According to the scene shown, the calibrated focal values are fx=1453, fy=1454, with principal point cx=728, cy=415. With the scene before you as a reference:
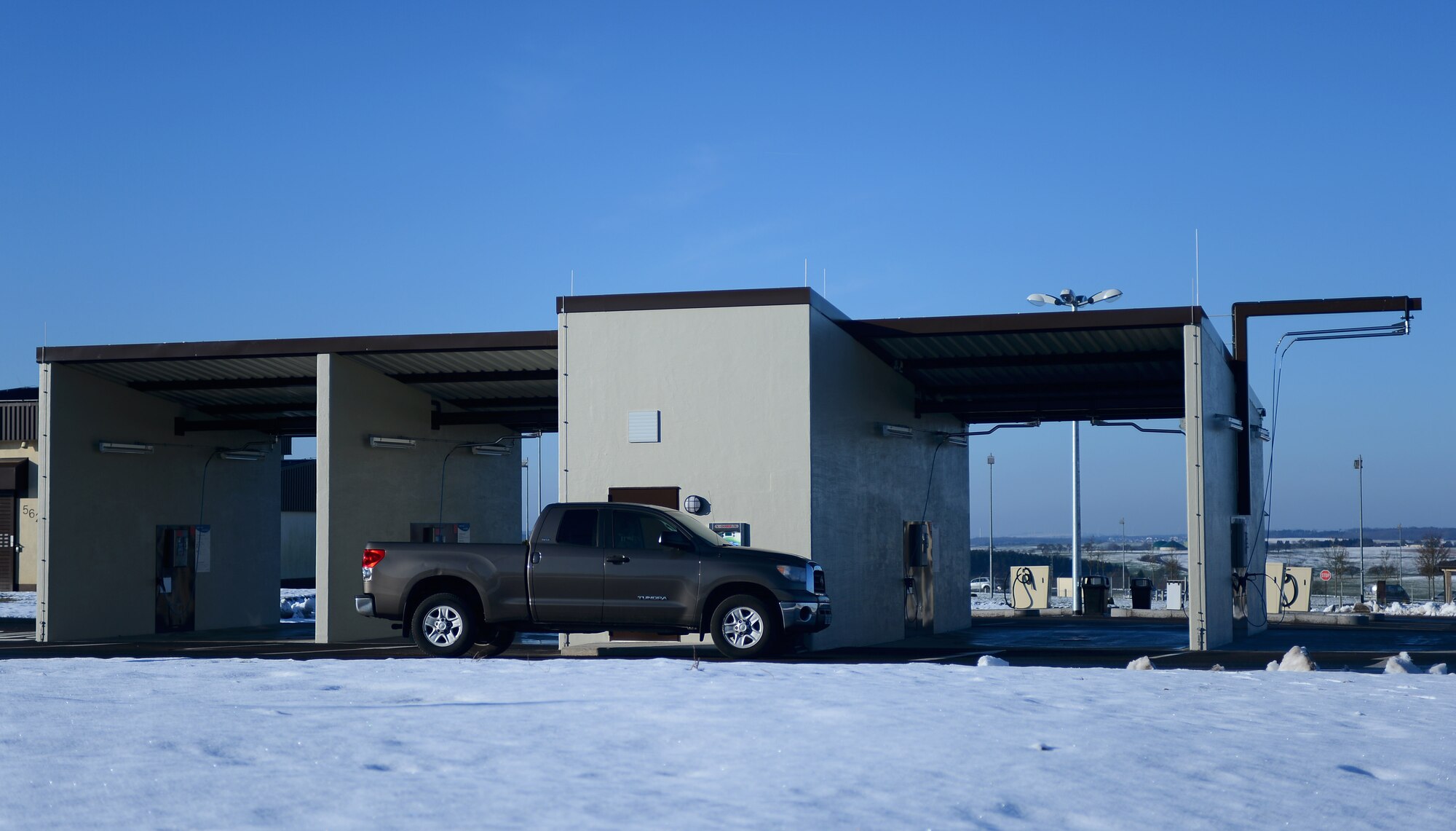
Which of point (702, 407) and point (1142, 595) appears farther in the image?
point (1142, 595)

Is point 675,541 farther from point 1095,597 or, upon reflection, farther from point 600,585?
point 1095,597

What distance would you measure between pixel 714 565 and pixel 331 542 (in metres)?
7.99

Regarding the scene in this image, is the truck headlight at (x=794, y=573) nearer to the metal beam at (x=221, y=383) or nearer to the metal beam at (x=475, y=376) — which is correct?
the metal beam at (x=475, y=376)

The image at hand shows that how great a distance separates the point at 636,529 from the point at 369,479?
26.3 ft

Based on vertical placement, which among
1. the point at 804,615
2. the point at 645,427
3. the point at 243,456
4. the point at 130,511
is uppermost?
the point at 645,427

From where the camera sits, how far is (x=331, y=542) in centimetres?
2150

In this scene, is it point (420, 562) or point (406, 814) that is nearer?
point (406, 814)

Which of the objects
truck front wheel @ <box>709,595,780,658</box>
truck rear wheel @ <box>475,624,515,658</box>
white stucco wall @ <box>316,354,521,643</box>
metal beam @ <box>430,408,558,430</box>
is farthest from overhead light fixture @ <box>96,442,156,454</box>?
truck front wheel @ <box>709,595,780,658</box>

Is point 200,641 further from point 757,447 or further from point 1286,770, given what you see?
point 1286,770

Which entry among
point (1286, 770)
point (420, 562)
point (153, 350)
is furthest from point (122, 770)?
point (153, 350)

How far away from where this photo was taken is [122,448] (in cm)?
2392

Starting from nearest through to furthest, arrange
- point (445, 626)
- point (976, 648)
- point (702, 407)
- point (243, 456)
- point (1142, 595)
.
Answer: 1. point (445, 626)
2. point (702, 407)
3. point (976, 648)
4. point (243, 456)
5. point (1142, 595)

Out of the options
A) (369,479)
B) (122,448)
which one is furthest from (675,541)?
(122,448)

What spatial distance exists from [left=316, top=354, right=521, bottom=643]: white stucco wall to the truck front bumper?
8.30m
